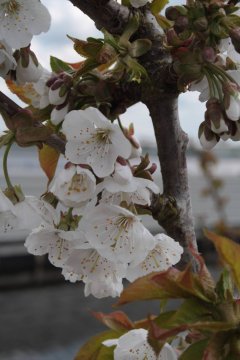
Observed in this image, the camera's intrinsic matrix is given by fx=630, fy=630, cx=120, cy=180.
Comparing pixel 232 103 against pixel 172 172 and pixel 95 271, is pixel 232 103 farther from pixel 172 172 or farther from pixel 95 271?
pixel 95 271

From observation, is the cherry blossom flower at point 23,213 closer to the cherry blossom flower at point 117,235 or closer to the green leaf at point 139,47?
the cherry blossom flower at point 117,235

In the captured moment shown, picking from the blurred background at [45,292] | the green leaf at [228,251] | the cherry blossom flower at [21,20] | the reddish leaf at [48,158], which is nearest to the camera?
the green leaf at [228,251]

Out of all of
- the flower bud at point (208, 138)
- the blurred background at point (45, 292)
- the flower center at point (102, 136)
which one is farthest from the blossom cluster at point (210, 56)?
the blurred background at point (45, 292)

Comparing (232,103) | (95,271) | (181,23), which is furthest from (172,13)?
(95,271)

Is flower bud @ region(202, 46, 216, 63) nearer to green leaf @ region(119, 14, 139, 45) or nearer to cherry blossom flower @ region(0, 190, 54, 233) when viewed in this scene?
green leaf @ region(119, 14, 139, 45)

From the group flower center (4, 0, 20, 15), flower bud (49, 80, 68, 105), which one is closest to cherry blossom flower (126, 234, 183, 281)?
flower bud (49, 80, 68, 105)

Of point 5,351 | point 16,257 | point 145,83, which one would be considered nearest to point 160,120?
point 145,83

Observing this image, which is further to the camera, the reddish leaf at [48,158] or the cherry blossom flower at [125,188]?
the reddish leaf at [48,158]
